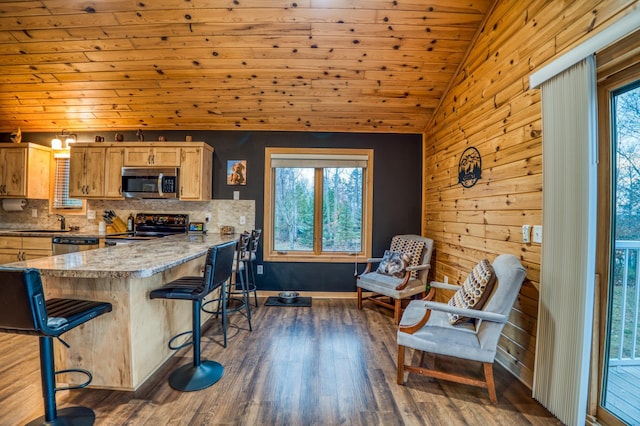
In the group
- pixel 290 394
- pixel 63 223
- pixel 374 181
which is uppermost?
pixel 374 181

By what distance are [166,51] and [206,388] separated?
3340 mm

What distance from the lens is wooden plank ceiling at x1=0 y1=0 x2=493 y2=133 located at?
2783mm

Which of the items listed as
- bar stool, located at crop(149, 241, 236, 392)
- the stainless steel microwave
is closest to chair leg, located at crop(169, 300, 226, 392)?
bar stool, located at crop(149, 241, 236, 392)

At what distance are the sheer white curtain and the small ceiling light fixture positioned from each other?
19.1 ft

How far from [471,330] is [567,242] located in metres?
0.88

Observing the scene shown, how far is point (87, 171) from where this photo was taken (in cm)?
403

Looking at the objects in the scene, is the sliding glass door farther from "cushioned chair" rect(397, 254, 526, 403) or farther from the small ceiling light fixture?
the small ceiling light fixture

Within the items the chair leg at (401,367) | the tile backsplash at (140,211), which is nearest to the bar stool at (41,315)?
the chair leg at (401,367)

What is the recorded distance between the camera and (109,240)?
3742 millimetres

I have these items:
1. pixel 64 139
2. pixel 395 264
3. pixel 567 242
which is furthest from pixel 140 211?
pixel 567 242

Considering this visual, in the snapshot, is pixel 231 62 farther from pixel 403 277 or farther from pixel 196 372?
pixel 403 277

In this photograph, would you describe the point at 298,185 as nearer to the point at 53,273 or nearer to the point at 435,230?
the point at 435,230

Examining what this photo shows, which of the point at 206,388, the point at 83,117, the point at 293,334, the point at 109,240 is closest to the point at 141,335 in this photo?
the point at 206,388

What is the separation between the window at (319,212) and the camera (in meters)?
4.35
